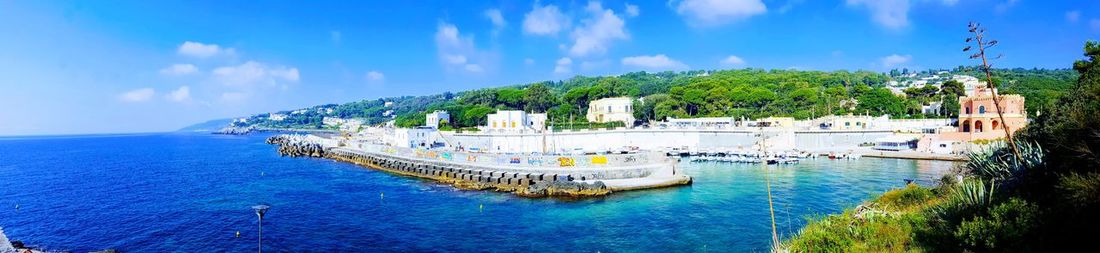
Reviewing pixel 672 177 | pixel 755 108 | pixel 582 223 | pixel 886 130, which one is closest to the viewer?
pixel 582 223

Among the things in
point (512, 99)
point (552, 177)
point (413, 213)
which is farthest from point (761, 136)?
point (512, 99)

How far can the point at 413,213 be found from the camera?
82.6ft

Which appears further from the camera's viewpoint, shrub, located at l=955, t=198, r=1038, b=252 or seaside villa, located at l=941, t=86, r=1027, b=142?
seaside villa, located at l=941, t=86, r=1027, b=142

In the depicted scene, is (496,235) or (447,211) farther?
(447,211)

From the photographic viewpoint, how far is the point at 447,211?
83.3 ft

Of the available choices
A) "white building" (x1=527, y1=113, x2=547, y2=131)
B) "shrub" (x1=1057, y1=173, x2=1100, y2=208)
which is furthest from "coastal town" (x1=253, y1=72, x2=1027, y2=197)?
"shrub" (x1=1057, y1=173, x2=1100, y2=208)

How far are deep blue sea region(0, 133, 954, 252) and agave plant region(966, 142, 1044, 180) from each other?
424cm

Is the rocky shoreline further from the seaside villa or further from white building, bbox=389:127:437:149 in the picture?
the seaside villa

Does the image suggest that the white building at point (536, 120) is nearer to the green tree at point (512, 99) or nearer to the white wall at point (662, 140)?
the white wall at point (662, 140)

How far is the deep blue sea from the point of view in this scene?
64.5 ft

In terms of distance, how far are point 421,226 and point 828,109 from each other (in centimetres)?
6557

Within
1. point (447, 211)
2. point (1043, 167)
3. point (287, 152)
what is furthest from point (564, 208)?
point (287, 152)

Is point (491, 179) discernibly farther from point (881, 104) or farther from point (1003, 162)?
point (881, 104)

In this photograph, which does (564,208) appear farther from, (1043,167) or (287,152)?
(287,152)
